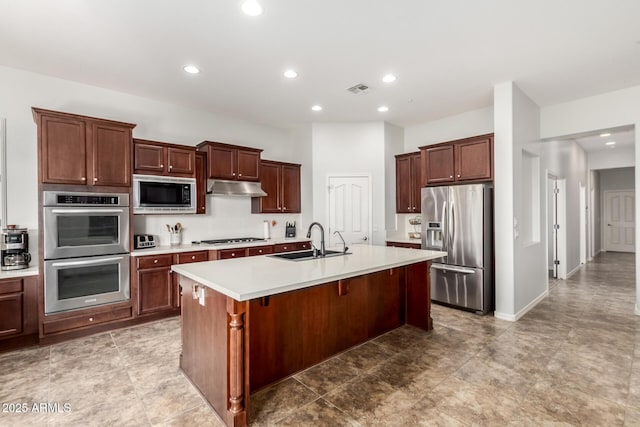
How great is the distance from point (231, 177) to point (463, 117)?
3.95 meters

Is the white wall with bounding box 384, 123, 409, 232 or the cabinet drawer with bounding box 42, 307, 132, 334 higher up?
the white wall with bounding box 384, 123, 409, 232

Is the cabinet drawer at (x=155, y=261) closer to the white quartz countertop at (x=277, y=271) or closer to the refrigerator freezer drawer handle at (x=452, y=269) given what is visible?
the white quartz countertop at (x=277, y=271)

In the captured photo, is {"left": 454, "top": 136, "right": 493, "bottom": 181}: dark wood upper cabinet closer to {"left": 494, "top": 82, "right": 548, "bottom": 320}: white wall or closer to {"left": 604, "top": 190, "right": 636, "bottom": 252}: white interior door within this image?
{"left": 494, "top": 82, "right": 548, "bottom": 320}: white wall

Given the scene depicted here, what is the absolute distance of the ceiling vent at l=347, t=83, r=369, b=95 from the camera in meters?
3.97

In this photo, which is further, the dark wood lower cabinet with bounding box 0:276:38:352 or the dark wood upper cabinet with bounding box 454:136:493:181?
the dark wood upper cabinet with bounding box 454:136:493:181

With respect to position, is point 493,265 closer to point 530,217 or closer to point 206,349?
point 530,217

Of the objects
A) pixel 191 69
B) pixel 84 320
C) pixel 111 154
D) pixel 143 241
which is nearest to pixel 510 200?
pixel 191 69

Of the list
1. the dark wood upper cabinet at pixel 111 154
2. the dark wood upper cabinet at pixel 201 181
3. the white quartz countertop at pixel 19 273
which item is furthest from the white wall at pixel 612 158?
the white quartz countertop at pixel 19 273

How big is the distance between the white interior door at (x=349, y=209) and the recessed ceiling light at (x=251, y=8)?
336cm

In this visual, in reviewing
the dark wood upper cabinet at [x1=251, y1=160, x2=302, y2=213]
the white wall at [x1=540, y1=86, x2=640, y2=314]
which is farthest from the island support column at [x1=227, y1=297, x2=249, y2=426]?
the white wall at [x1=540, y1=86, x2=640, y2=314]

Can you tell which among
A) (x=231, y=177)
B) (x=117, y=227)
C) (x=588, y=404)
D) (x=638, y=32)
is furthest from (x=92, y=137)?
(x=638, y=32)

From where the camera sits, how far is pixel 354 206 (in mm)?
5590

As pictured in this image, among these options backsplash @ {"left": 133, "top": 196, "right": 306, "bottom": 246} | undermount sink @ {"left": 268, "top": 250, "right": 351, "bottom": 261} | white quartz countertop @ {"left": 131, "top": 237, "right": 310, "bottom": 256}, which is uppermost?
backsplash @ {"left": 133, "top": 196, "right": 306, "bottom": 246}

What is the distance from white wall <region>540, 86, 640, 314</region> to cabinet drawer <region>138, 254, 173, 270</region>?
18.6 feet
